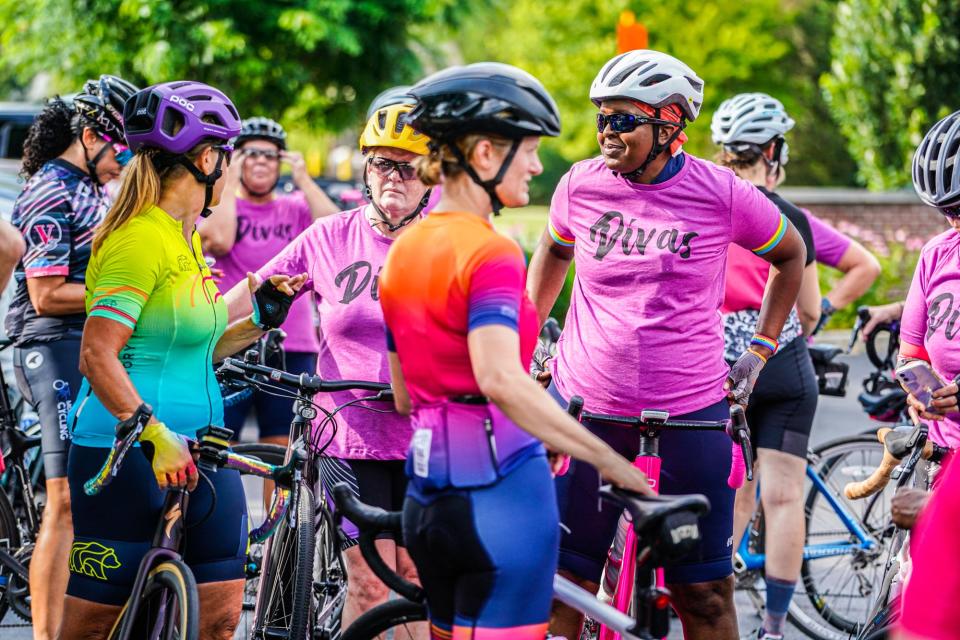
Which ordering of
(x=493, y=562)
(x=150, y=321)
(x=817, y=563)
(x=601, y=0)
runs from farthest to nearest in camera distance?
(x=601, y=0)
(x=817, y=563)
(x=150, y=321)
(x=493, y=562)

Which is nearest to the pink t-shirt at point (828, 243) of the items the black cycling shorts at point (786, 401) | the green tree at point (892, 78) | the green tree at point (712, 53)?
the black cycling shorts at point (786, 401)

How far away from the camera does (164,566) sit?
3744mm

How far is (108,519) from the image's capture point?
12.4 feet

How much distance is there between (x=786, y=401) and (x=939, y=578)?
355 cm

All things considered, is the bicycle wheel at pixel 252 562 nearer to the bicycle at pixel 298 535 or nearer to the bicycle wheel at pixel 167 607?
the bicycle at pixel 298 535

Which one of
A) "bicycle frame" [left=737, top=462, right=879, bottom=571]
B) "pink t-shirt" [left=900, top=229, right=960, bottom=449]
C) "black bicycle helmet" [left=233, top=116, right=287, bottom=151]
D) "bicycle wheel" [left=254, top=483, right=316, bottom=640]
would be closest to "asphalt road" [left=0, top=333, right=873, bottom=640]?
"bicycle frame" [left=737, top=462, right=879, bottom=571]

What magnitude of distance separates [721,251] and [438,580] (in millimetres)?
1676

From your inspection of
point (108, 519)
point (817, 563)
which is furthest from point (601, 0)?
point (108, 519)

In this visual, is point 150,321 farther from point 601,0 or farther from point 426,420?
point 601,0

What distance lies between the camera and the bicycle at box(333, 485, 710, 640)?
9.94ft

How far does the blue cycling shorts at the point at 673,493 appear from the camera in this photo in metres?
4.17

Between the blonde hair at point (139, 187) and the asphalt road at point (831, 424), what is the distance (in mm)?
2616

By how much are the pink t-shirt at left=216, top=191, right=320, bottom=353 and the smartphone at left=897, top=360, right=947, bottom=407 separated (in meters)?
3.22

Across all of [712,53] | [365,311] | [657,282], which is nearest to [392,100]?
[365,311]
